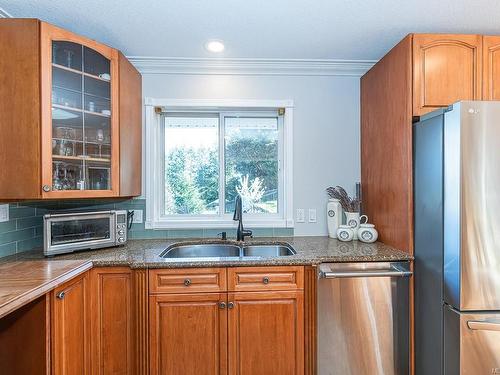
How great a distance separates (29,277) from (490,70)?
2.80 meters

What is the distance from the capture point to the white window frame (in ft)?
7.74

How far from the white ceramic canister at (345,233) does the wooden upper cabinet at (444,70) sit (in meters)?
0.92

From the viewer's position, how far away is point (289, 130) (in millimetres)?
2420

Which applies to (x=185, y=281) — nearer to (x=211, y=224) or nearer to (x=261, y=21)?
(x=211, y=224)

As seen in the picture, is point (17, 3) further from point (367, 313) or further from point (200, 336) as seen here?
point (367, 313)

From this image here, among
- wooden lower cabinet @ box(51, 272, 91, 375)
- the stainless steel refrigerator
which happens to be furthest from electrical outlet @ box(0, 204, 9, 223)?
the stainless steel refrigerator

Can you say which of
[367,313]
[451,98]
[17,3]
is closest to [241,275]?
[367,313]

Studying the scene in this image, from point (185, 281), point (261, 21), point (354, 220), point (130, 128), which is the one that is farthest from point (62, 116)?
point (354, 220)

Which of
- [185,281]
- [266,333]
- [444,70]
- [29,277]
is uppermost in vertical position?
[444,70]

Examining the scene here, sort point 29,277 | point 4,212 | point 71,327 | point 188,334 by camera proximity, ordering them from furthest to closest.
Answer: point 4,212, point 188,334, point 71,327, point 29,277

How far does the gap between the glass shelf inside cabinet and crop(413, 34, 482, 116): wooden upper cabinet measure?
76.7 inches

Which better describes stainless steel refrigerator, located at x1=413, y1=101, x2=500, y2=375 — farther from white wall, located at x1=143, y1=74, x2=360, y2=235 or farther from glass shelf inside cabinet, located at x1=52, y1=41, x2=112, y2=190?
glass shelf inside cabinet, located at x1=52, y1=41, x2=112, y2=190

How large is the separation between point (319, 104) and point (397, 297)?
1543 millimetres

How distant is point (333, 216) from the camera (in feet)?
7.72
